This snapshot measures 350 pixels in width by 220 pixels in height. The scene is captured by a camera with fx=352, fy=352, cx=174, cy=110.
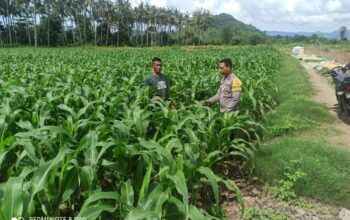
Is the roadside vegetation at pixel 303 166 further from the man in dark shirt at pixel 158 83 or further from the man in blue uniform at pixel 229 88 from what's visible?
the man in dark shirt at pixel 158 83

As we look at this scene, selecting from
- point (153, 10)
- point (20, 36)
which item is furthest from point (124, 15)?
point (20, 36)

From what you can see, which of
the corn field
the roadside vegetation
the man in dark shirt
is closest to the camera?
the corn field

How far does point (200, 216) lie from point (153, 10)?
72930mm

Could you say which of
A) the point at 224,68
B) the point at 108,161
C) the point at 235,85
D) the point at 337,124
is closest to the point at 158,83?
the point at 224,68

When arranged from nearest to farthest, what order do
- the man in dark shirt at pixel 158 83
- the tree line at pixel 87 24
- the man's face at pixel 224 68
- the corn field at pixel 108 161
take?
the corn field at pixel 108 161
the man's face at pixel 224 68
the man in dark shirt at pixel 158 83
the tree line at pixel 87 24

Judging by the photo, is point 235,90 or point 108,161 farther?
point 235,90

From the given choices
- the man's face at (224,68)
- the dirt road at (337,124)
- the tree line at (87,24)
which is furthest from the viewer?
the tree line at (87,24)

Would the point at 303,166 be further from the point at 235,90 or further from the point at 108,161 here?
the point at 108,161

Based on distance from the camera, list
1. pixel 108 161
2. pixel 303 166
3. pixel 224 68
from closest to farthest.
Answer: pixel 108 161, pixel 303 166, pixel 224 68

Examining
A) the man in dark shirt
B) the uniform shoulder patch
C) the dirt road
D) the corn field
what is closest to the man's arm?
the uniform shoulder patch

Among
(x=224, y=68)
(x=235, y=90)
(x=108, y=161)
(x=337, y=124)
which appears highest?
(x=224, y=68)

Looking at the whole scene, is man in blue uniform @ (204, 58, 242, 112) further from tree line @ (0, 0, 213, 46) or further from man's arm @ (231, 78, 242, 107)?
tree line @ (0, 0, 213, 46)

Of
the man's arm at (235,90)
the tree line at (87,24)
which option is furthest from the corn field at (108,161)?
the tree line at (87,24)

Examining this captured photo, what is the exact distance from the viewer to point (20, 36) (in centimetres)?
5975
